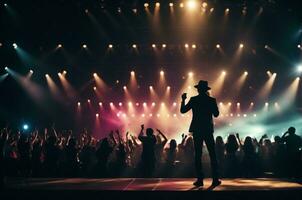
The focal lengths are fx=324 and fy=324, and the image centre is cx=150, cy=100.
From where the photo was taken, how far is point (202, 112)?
16.4 feet

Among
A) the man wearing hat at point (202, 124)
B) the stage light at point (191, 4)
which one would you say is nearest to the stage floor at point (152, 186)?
the man wearing hat at point (202, 124)

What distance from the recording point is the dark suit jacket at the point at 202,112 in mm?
4945

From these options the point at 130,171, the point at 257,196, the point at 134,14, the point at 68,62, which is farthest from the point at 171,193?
the point at 68,62

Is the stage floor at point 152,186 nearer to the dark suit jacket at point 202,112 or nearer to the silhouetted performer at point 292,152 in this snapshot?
the dark suit jacket at point 202,112

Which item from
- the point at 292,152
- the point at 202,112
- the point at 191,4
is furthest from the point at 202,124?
the point at 191,4

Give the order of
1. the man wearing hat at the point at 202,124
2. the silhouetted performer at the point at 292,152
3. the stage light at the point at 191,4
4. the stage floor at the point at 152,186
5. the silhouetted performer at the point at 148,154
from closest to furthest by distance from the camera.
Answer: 1. the stage floor at the point at 152,186
2. the man wearing hat at the point at 202,124
3. the silhouetted performer at the point at 292,152
4. the silhouetted performer at the point at 148,154
5. the stage light at the point at 191,4

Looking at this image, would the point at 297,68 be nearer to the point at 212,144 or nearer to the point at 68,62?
the point at 68,62

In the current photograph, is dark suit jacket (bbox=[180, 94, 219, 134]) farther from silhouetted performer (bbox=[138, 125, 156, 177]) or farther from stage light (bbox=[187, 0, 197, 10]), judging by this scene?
stage light (bbox=[187, 0, 197, 10])

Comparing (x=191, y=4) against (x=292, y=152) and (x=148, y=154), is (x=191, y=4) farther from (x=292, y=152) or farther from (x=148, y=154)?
(x=292, y=152)

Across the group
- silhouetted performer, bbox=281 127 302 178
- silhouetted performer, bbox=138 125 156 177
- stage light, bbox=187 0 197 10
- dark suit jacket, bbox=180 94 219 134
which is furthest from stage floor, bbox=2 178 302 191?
stage light, bbox=187 0 197 10

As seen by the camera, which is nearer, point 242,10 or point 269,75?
point 242,10

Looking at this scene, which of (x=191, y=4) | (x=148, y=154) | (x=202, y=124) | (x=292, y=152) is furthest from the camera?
(x=191, y=4)

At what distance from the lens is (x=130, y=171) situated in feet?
27.8

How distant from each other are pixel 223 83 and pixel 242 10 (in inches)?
207
